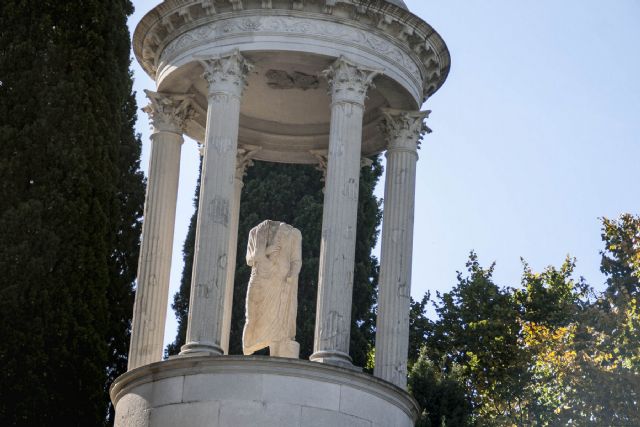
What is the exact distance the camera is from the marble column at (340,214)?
25.7 metres

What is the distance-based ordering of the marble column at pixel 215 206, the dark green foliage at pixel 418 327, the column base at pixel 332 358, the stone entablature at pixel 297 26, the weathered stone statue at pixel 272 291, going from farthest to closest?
the dark green foliage at pixel 418 327
the weathered stone statue at pixel 272 291
the stone entablature at pixel 297 26
the marble column at pixel 215 206
the column base at pixel 332 358

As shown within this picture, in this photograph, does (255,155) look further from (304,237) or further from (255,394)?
(304,237)

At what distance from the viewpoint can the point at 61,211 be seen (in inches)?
1336

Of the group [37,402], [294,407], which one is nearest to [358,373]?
[294,407]

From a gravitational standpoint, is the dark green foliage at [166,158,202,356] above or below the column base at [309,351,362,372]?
above

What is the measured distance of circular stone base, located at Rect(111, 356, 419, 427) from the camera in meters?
24.3

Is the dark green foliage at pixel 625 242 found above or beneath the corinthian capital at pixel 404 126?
above

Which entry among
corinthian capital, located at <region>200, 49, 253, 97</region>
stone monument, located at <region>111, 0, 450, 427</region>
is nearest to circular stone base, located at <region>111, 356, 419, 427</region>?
stone monument, located at <region>111, 0, 450, 427</region>

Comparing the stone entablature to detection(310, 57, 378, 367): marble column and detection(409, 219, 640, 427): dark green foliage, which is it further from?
detection(409, 219, 640, 427): dark green foliage

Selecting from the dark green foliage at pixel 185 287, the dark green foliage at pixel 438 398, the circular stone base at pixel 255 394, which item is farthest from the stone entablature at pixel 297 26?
the dark green foliage at pixel 438 398

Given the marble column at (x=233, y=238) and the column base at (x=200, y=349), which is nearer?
the column base at (x=200, y=349)

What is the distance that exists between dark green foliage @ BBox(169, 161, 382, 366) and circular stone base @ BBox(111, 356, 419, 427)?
1366cm

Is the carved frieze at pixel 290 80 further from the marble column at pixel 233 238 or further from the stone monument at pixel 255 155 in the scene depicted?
the marble column at pixel 233 238

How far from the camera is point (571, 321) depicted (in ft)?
160
